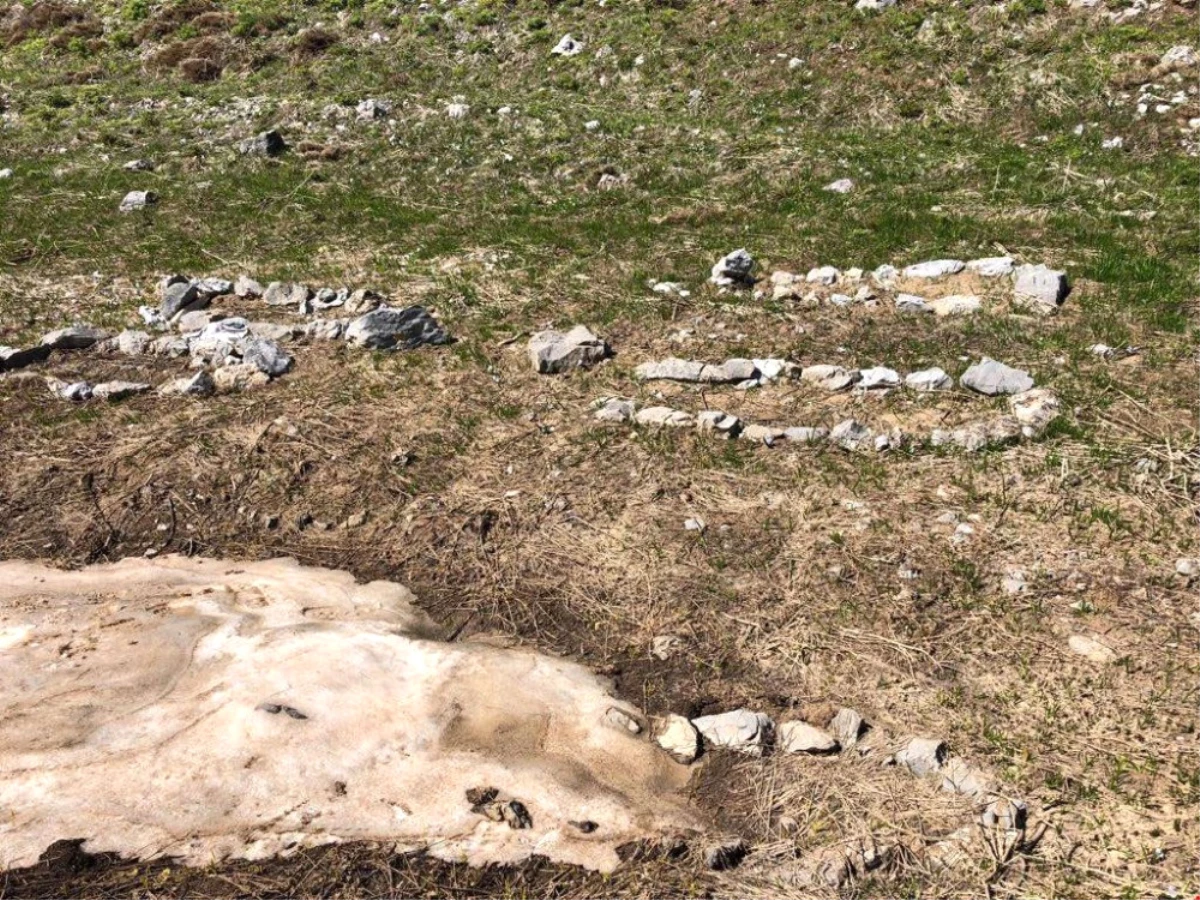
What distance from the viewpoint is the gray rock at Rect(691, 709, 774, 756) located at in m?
5.24

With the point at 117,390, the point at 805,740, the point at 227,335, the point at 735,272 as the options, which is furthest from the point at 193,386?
the point at 805,740

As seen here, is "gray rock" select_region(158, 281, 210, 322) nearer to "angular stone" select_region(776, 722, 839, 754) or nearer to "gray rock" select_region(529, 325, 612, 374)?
→ "gray rock" select_region(529, 325, 612, 374)

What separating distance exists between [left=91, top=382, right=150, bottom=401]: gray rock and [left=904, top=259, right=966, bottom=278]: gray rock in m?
8.52

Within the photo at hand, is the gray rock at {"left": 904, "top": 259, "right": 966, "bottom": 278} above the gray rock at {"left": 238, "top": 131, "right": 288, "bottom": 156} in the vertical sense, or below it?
above

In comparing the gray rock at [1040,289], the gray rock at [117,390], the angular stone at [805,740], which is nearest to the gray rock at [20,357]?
the gray rock at [117,390]

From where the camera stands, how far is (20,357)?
32.7 feet

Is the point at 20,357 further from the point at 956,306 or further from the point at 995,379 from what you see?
the point at 956,306

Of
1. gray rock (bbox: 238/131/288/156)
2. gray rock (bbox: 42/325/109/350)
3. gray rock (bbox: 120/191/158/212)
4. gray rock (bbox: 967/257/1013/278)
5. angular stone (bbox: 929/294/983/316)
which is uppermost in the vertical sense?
gray rock (bbox: 967/257/1013/278)

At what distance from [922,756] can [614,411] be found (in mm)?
4327

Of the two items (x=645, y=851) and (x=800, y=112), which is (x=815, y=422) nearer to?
(x=645, y=851)

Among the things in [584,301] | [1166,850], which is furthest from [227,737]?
[584,301]

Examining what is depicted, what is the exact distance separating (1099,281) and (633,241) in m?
5.78

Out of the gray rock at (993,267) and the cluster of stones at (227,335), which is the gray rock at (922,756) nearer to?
the cluster of stones at (227,335)

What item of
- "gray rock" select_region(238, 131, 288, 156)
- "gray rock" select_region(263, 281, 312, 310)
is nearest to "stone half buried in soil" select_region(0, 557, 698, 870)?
"gray rock" select_region(263, 281, 312, 310)
